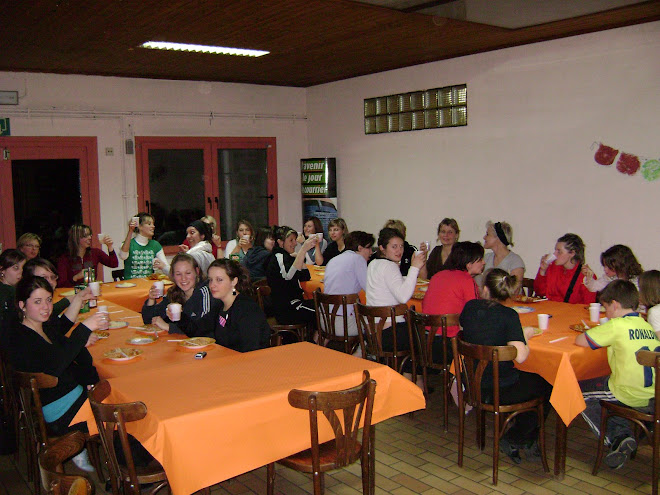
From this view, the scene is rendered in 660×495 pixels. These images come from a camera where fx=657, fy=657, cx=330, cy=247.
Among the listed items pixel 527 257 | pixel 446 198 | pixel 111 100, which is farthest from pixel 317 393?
pixel 111 100

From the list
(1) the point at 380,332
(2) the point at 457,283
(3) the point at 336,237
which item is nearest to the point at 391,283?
(1) the point at 380,332

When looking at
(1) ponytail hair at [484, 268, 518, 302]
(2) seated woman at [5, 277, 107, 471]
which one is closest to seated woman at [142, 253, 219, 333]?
(2) seated woman at [5, 277, 107, 471]

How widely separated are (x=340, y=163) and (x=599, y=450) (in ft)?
23.6

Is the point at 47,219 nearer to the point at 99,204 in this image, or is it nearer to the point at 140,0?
the point at 99,204

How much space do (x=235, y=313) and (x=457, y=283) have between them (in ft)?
5.57

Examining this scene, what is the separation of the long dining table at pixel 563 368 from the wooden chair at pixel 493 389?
14 cm

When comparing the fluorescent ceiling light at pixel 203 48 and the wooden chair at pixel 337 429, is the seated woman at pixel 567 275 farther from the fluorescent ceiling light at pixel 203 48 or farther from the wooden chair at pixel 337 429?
the fluorescent ceiling light at pixel 203 48

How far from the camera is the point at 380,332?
194 inches

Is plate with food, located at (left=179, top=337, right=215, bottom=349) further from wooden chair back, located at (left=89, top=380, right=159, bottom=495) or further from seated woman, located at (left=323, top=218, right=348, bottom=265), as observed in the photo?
seated woman, located at (left=323, top=218, right=348, bottom=265)

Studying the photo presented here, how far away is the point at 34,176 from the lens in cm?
888

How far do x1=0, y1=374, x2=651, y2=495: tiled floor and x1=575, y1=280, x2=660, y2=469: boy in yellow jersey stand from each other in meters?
0.20

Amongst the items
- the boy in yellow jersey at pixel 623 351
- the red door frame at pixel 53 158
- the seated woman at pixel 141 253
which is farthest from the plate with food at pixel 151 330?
the red door frame at pixel 53 158

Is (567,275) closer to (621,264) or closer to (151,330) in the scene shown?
(621,264)

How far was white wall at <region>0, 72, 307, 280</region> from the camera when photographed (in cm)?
877
